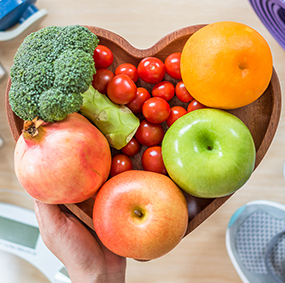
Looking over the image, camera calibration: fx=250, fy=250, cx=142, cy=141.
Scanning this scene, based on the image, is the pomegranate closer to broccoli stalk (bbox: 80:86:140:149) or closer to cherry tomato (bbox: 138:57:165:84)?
broccoli stalk (bbox: 80:86:140:149)

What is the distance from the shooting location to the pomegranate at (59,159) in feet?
1.84

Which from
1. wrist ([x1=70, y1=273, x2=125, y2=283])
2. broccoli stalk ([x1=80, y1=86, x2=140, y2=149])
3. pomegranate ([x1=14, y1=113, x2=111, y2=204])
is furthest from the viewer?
wrist ([x1=70, y1=273, x2=125, y2=283])

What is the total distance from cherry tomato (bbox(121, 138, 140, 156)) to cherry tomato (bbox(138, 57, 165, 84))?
0.18 meters

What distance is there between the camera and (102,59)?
68 centimetres

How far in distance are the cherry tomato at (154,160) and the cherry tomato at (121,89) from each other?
16 centimetres

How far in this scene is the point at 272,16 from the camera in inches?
32.5

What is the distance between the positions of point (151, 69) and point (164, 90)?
0.07m

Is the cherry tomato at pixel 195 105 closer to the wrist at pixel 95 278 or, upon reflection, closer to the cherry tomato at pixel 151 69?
the cherry tomato at pixel 151 69

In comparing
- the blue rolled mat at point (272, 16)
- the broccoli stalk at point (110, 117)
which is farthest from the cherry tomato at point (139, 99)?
the blue rolled mat at point (272, 16)

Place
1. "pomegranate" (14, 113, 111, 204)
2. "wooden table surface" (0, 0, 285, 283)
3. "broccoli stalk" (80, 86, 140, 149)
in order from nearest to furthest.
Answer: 1. "pomegranate" (14, 113, 111, 204)
2. "broccoli stalk" (80, 86, 140, 149)
3. "wooden table surface" (0, 0, 285, 283)

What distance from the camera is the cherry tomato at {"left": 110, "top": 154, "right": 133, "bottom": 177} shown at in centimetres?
70

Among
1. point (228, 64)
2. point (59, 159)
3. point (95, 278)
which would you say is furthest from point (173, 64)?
point (95, 278)

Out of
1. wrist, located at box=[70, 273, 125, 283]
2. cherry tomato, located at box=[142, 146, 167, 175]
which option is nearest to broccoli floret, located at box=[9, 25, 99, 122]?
cherry tomato, located at box=[142, 146, 167, 175]

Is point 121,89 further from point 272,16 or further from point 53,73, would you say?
point 272,16
